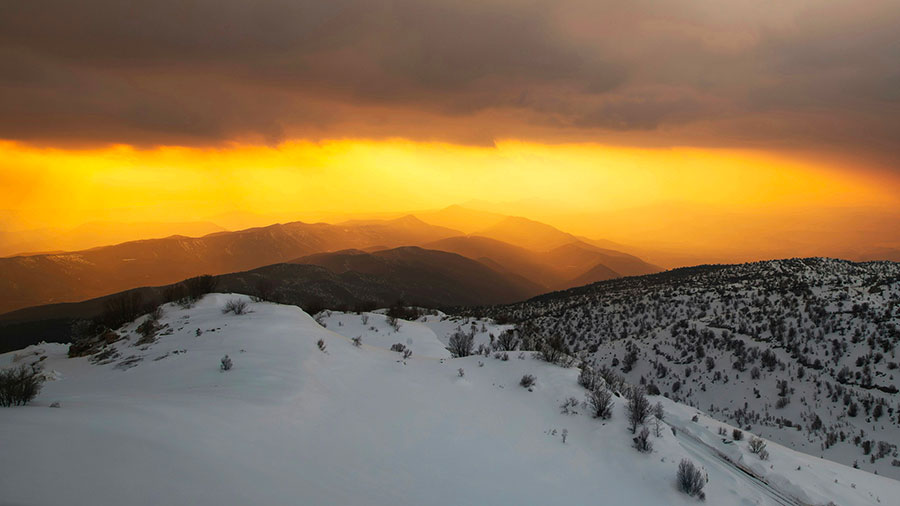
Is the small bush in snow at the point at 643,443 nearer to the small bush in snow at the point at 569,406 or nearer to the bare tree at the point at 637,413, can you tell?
the bare tree at the point at 637,413

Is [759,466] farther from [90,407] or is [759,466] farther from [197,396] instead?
[90,407]

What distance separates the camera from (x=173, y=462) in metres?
5.64

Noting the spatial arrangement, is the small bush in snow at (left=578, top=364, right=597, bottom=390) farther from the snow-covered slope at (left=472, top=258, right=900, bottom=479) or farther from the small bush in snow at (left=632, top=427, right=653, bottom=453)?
the snow-covered slope at (left=472, top=258, right=900, bottom=479)

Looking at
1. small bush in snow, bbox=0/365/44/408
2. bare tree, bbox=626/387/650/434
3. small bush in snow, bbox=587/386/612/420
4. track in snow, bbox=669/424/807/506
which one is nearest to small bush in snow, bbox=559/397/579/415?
small bush in snow, bbox=587/386/612/420

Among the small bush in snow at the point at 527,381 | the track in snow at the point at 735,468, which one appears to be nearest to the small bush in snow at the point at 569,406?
the small bush in snow at the point at 527,381

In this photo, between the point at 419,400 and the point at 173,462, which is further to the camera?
the point at 419,400

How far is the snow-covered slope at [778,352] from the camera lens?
15766 mm

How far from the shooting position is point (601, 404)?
34.9 feet

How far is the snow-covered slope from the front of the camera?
1577cm

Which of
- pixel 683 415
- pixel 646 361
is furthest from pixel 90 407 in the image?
pixel 646 361

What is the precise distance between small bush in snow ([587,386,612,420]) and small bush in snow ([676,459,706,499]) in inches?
91.6

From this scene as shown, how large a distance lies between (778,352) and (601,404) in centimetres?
1817

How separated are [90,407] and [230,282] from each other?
8677 centimetres

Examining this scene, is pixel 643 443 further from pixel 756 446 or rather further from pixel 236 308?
pixel 236 308
